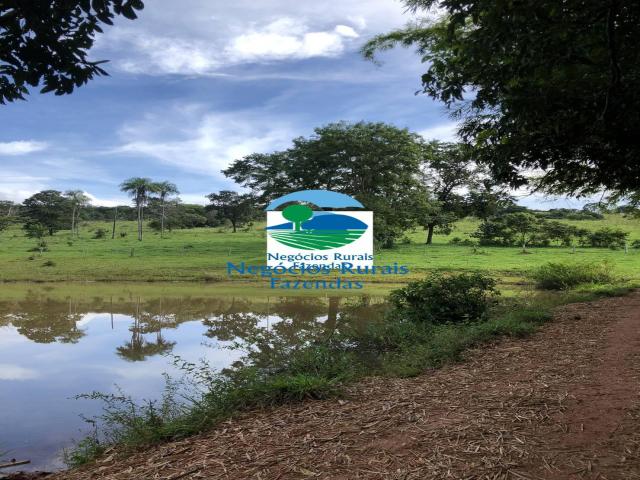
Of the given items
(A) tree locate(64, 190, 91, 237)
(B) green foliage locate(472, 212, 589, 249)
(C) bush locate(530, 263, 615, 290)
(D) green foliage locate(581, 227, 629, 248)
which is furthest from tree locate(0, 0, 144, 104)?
(A) tree locate(64, 190, 91, 237)

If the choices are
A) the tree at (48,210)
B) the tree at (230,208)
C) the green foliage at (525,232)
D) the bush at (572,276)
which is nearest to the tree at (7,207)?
the tree at (48,210)

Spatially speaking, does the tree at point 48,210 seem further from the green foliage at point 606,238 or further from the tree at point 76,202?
the green foliage at point 606,238

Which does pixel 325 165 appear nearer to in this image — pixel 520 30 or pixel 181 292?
pixel 181 292

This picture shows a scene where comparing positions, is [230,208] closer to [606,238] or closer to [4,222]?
[4,222]

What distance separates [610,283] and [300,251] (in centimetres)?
1443

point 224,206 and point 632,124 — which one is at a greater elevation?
point 224,206

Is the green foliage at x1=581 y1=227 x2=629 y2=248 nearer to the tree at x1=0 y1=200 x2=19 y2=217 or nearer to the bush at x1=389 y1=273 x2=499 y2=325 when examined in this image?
the bush at x1=389 y1=273 x2=499 y2=325

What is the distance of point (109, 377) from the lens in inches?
314

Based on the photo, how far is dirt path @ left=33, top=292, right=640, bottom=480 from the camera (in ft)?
10.0

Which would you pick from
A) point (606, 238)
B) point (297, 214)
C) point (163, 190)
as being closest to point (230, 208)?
point (163, 190)

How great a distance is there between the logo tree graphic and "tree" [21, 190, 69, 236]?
31256 millimetres

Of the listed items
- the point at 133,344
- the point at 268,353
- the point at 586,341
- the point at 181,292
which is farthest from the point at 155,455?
the point at 181,292

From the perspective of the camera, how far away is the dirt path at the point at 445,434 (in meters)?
3.06

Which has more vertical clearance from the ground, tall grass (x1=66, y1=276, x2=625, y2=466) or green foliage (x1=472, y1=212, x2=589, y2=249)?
green foliage (x1=472, y1=212, x2=589, y2=249)
